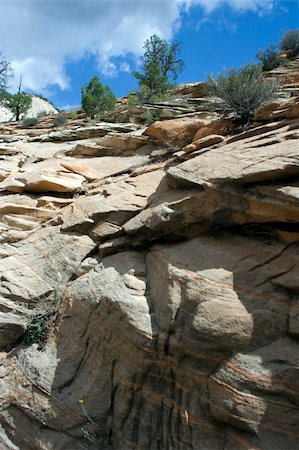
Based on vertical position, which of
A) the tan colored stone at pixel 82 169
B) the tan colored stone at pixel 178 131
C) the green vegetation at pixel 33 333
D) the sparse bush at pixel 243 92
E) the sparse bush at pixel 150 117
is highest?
the sparse bush at pixel 150 117

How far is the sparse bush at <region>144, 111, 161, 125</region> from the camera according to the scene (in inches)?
503

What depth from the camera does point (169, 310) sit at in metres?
4.61

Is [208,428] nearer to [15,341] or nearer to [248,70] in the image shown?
[15,341]

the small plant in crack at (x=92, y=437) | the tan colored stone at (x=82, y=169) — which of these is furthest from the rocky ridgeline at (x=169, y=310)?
the tan colored stone at (x=82, y=169)

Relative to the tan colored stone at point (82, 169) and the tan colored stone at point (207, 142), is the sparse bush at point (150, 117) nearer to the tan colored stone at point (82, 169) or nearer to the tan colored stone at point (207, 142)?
the tan colored stone at point (82, 169)

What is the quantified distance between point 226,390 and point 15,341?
349 cm

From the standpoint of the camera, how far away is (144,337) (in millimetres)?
4621

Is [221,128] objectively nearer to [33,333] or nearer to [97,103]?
[33,333]

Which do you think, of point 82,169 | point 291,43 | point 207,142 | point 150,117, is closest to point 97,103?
point 150,117

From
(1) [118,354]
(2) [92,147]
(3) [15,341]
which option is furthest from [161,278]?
(2) [92,147]

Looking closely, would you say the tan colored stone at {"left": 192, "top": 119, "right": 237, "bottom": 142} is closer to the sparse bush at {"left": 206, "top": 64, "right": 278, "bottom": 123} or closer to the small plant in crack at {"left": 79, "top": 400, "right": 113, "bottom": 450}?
the sparse bush at {"left": 206, "top": 64, "right": 278, "bottom": 123}

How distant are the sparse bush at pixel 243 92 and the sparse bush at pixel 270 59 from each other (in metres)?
10.5

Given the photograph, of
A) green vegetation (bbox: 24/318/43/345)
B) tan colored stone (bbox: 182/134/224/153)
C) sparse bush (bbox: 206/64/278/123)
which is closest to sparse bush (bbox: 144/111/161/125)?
sparse bush (bbox: 206/64/278/123)

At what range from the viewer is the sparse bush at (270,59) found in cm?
1856
